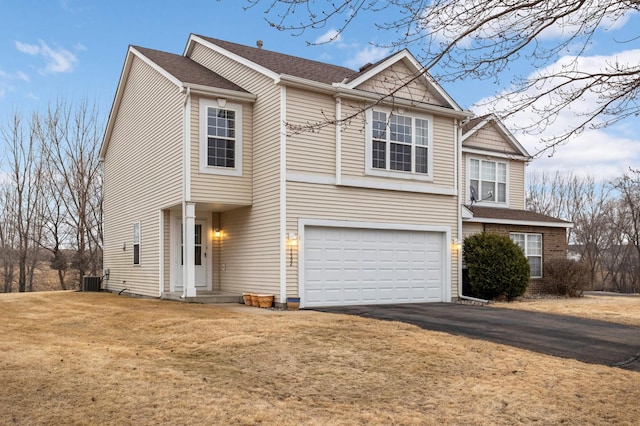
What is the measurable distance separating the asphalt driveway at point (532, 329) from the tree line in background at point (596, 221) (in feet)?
90.5

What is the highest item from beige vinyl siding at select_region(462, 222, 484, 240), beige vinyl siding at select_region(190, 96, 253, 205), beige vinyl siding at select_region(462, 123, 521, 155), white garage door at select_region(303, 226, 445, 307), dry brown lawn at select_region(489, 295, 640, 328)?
beige vinyl siding at select_region(462, 123, 521, 155)

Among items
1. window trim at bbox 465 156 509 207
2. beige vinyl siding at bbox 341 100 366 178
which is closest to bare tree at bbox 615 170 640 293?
window trim at bbox 465 156 509 207

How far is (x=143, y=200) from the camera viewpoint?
1745cm

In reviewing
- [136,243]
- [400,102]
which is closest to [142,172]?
[136,243]

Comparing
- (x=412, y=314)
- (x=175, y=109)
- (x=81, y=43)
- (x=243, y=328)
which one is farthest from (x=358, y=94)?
(x=81, y=43)

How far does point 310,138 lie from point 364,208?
2.41 m

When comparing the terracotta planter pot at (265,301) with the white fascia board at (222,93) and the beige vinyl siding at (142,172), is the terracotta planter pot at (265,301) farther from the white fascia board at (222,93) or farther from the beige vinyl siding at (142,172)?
the white fascia board at (222,93)

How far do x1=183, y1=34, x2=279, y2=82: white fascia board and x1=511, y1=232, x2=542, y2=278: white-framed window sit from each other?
36.0 ft

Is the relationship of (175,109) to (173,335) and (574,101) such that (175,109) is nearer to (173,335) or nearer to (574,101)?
(173,335)

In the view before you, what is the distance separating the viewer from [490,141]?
21.1m

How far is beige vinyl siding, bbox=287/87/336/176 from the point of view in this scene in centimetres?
1369

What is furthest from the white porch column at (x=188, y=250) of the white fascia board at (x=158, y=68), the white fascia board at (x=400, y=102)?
the white fascia board at (x=400, y=102)

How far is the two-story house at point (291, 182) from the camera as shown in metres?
13.9

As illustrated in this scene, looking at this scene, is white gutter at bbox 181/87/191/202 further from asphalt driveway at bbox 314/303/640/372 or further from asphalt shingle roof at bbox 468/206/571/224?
asphalt shingle roof at bbox 468/206/571/224
